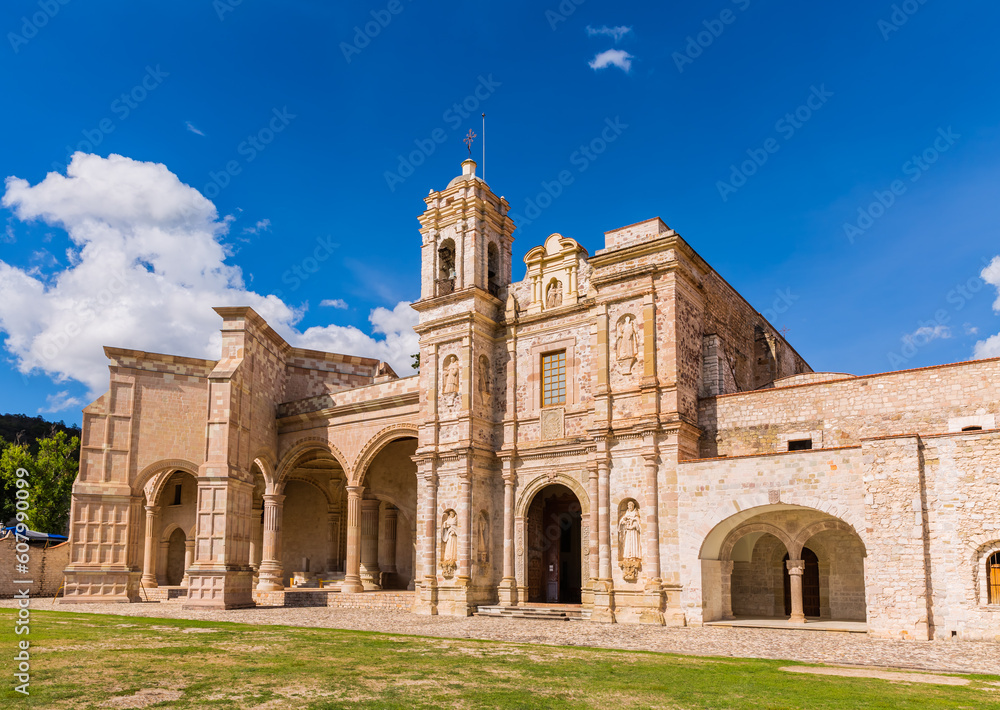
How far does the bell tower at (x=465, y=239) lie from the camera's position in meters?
24.9

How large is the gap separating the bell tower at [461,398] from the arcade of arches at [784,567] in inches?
260

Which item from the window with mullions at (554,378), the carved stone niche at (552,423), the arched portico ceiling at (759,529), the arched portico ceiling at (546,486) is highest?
the window with mullions at (554,378)

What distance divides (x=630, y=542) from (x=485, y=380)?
264 inches

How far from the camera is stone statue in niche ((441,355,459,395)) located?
23891mm

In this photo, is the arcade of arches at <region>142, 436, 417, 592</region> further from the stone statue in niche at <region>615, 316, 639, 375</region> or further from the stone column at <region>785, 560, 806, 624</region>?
the stone column at <region>785, 560, 806, 624</region>

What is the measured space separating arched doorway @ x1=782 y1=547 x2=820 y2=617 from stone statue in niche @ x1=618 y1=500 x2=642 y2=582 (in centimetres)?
395

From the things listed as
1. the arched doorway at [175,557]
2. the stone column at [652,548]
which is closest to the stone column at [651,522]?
the stone column at [652,548]

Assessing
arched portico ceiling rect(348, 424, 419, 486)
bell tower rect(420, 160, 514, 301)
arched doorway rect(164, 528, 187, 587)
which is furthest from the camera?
arched doorway rect(164, 528, 187, 587)

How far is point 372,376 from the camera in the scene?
3281 centimetres

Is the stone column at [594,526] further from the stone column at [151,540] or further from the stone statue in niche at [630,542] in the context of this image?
the stone column at [151,540]

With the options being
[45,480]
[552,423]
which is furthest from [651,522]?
[45,480]

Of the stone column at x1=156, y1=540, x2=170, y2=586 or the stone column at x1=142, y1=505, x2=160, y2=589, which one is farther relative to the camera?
the stone column at x1=156, y1=540, x2=170, y2=586

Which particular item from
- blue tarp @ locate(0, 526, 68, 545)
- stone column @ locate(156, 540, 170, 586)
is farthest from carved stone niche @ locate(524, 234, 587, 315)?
stone column @ locate(156, 540, 170, 586)

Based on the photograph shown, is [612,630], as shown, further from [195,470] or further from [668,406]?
[195,470]
